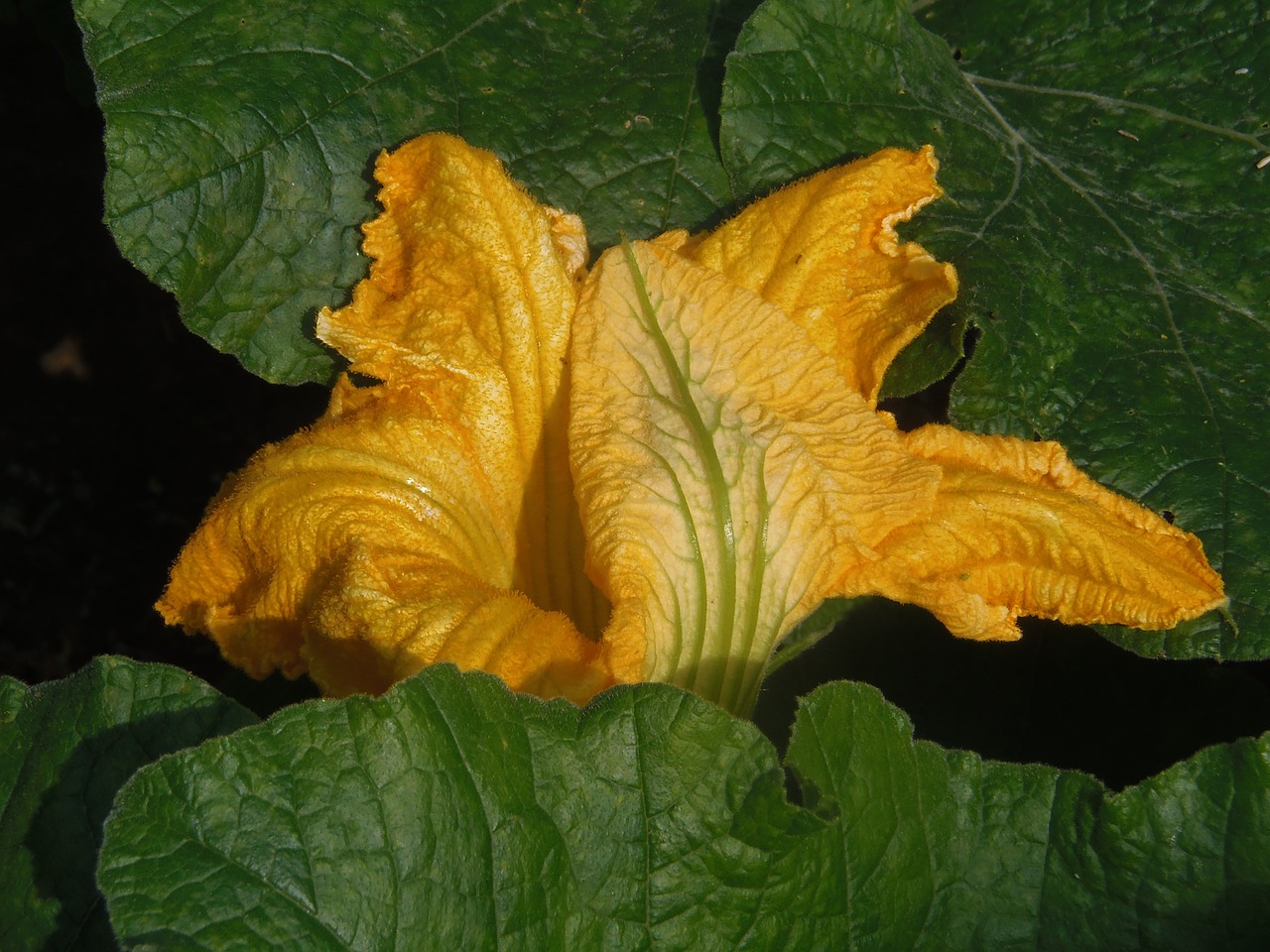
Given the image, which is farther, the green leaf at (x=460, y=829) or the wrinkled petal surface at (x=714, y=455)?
the wrinkled petal surface at (x=714, y=455)

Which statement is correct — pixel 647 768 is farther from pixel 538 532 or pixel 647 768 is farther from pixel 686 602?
pixel 538 532

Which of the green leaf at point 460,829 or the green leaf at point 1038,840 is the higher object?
the green leaf at point 460,829

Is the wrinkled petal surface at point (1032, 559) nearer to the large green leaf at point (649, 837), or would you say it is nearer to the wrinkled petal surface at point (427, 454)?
the large green leaf at point (649, 837)

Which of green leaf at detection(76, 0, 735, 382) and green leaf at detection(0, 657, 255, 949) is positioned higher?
green leaf at detection(76, 0, 735, 382)

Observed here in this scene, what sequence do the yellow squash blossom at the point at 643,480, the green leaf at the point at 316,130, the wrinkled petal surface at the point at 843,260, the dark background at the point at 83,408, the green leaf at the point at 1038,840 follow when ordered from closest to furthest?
1. the green leaf at the point at 1038,840
2. the yellow squash blossom at the point at 643,480
3. the wrinkled petal surface at the point at 843,260
4. the green leaf at the point at 316,130
5. the dark background at the point at 83,408

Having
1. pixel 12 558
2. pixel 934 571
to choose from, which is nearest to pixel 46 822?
pixel 934 571

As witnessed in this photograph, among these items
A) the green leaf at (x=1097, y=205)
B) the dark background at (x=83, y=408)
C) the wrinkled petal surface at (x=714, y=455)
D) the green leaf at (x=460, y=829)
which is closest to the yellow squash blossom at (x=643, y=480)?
the wrinkled petal surface at (x=714, y=455)

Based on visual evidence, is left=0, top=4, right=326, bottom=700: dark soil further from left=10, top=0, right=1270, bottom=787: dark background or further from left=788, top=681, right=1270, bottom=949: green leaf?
left=788, top=681, right=1270, bottom=949: green leaf

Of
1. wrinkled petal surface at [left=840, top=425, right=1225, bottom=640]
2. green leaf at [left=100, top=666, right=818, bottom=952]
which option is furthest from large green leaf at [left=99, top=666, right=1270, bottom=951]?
wrinkled petal surface at [left=840, top=425, right=1225, bottom=640]
